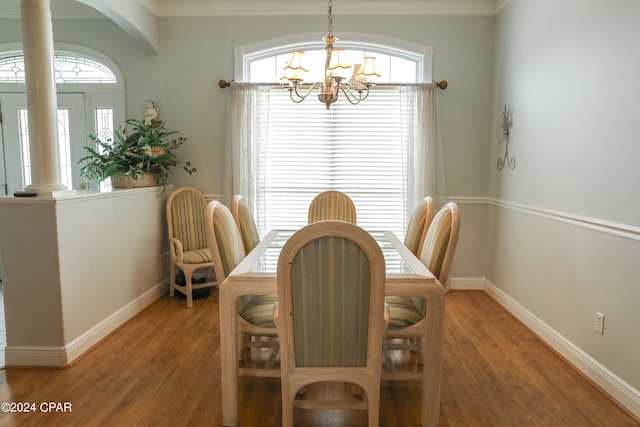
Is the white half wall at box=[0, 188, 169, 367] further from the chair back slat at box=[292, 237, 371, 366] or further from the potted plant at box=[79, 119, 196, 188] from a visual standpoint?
the chair back slat at box=[292, 237, 371, 366]

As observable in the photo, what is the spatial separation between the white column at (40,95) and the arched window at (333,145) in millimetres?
1911

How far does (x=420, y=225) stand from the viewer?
9.65 ft

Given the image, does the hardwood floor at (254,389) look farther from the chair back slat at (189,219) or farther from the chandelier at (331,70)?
the chandelier at (331,70)

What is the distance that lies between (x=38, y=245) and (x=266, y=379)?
164 centimetres

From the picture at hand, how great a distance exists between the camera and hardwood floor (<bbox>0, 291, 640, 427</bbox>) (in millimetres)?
2154

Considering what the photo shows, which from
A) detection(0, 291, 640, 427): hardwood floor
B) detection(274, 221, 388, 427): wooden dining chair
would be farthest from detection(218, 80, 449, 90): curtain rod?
detection(274, 221, 388, 427): wooden dining chair

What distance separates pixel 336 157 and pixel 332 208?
2.91ft

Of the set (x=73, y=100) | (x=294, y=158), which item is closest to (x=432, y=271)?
(x=294, y=158)

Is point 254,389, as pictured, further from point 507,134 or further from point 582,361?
point 507,134

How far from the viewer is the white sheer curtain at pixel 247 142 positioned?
4285 millimetres

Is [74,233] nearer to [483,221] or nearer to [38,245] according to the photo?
[38,245]

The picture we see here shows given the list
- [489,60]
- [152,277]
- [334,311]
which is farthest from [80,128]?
[489,60]

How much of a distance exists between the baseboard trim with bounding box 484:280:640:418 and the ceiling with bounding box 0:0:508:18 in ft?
9.33

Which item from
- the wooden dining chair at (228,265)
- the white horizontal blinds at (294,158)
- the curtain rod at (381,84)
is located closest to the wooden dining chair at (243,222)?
the wooden dining chair at (228,265)
